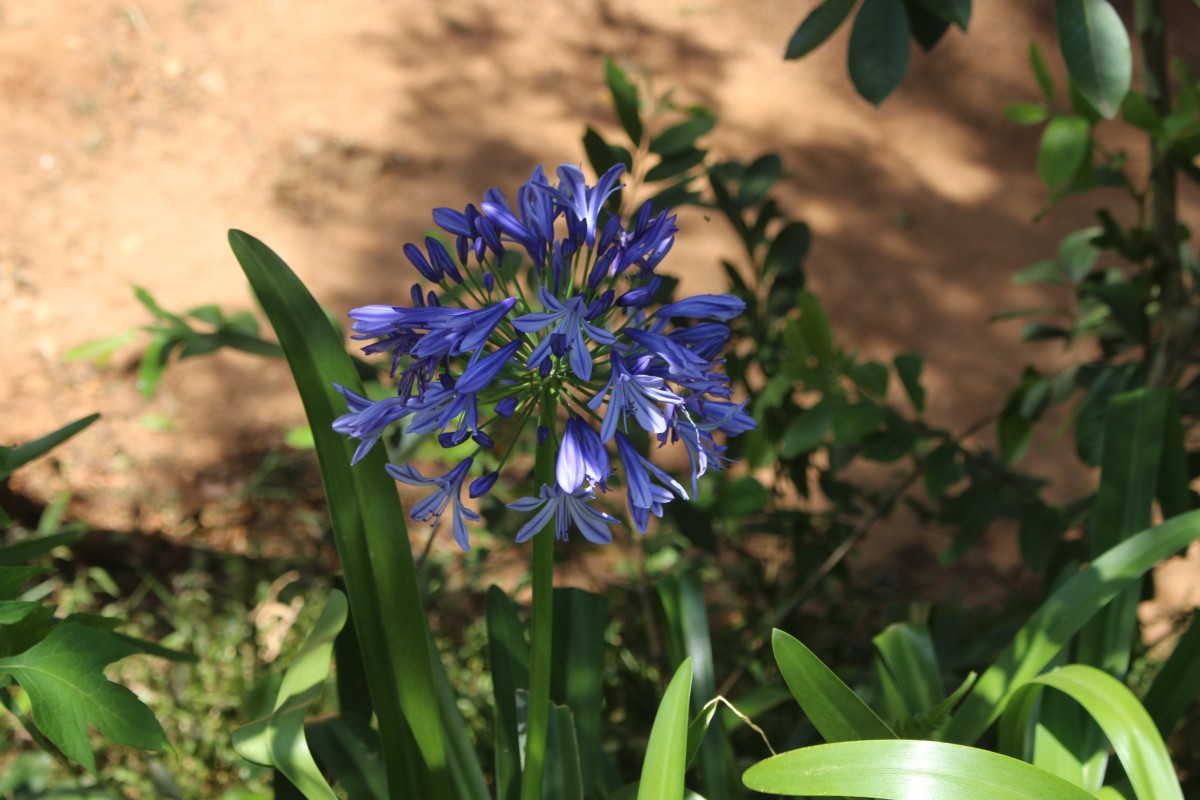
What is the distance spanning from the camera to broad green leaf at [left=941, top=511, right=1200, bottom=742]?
145cm

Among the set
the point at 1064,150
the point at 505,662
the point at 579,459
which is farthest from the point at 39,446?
the point at 1064,150

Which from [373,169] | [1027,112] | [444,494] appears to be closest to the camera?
[444,494]

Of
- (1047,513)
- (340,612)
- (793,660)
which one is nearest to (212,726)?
(340,612)

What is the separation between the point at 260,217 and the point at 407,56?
111 centimetres

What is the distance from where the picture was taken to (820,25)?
4.87ft

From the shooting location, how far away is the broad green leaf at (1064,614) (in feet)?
4.76

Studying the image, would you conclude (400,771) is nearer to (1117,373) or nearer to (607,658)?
(607,658)

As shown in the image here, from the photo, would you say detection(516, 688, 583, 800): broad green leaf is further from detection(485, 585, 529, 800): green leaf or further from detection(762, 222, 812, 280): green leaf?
detection(762, 222, 812, 280): green leaf

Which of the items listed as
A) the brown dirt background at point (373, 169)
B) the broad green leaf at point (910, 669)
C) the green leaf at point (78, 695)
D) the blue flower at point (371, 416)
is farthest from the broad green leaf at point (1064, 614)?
the brown dirt background at point (373, 169)

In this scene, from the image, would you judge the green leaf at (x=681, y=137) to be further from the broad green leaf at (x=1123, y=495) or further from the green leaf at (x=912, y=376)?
the broad green leaf at (x=1123, y=495)

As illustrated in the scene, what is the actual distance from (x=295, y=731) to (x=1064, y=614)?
100 cm

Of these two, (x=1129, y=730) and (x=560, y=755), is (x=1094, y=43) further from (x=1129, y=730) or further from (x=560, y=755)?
(x=560, y=755)

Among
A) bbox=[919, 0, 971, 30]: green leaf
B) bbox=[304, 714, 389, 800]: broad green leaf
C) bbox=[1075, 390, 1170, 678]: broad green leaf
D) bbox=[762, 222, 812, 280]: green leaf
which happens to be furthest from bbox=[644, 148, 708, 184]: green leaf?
bbox=[304, 714, 389, 800]: broad green leaf

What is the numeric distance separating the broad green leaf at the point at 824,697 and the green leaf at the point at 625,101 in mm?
923
